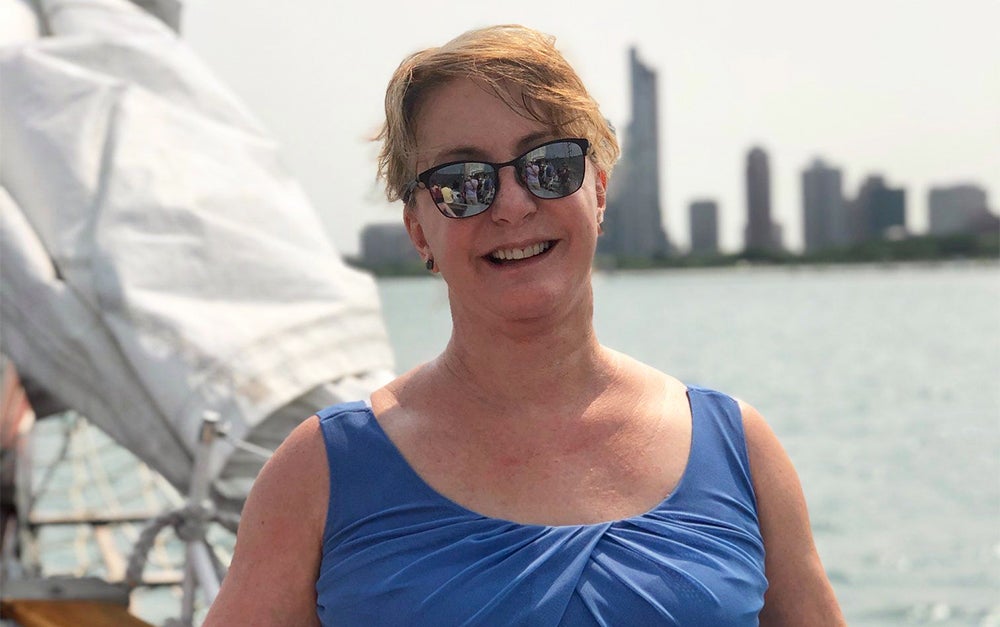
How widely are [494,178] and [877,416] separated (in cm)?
2415

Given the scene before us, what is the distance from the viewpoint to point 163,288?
9.62ft

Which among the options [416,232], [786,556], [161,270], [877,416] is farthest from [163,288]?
[877,416]

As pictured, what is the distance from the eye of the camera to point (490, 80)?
1680 millimetres

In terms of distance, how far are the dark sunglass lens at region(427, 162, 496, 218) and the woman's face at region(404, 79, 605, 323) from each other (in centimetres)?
1

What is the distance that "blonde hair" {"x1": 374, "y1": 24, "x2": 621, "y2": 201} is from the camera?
1.69 metres

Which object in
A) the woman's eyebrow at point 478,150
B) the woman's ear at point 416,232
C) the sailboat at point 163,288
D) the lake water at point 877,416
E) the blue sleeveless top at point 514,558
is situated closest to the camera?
the blue sleeveless top at point 514,558

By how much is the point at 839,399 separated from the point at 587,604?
27.0 meters

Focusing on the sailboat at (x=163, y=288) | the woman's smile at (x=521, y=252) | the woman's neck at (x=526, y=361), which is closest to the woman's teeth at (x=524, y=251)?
the woman's smile at (x=521, y=252)

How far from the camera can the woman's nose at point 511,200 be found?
5.52 ft

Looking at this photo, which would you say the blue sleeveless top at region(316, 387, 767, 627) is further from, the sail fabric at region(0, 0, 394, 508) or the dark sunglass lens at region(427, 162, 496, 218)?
the sail fabric at region(0, 0, 394, 508)

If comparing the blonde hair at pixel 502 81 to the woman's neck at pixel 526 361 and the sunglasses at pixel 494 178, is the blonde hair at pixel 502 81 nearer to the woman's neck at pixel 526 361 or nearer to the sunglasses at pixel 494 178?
the sunglasses at pixel 494 178

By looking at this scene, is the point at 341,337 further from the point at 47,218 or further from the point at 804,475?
the point at 804,475

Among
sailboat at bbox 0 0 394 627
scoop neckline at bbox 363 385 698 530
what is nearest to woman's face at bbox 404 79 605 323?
scoop neckline at bbox 363 385 698 530

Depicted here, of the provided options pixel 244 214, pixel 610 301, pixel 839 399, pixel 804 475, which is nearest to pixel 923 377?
pixel 839 399
